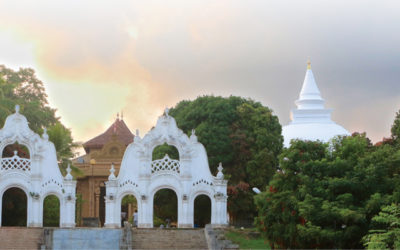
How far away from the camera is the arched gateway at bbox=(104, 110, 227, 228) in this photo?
164ft

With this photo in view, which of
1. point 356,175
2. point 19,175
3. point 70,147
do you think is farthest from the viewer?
point 70,147

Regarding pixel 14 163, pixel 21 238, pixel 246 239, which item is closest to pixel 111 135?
pixel 14 163

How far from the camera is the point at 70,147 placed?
60.1 meters

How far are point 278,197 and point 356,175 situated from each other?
365 centimetres

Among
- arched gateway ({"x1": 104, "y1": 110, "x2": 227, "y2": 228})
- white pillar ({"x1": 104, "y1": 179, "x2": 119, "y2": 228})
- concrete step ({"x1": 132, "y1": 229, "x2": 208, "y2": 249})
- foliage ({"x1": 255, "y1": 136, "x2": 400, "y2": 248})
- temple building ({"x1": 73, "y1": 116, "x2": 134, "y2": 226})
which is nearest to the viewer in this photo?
foliage ({"x1": 255, "y1": 136, "x2": 400, "y2": 248})

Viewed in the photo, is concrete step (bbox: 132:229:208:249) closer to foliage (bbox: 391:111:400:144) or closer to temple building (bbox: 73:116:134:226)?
foliage (bbox: 391:111:400:144)

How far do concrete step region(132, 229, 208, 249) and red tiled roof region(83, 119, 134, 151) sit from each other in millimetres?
33149

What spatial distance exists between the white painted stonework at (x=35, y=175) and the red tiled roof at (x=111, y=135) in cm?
2824

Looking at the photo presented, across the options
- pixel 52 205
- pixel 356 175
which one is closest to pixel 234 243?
pixel 356 175

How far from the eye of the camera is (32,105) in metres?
65.3

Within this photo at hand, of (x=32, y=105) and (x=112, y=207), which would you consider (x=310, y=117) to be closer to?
(x=32, y=105)

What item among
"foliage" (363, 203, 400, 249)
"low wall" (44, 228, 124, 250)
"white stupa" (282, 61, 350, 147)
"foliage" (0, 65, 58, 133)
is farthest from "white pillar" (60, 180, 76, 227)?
"white stupa" (282, 61, 350, 147)

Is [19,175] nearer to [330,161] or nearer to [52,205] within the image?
[52,205]

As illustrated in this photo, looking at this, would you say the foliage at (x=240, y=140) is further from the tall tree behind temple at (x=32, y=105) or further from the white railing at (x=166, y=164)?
the tall tree behind temple at (x=32, y=105)
